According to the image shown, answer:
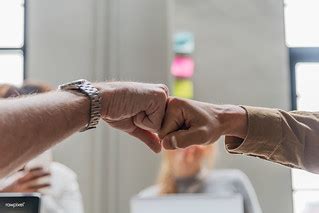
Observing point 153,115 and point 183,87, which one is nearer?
point 153,115

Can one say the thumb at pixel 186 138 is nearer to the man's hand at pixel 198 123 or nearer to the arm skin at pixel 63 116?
the man's hand at pixel 198 123

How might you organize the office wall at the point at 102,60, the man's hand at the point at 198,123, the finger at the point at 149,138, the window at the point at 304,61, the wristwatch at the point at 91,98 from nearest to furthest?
the wristwatch at the point at 91,98 < the man's hand at the point at 198,123 < the finger at the point at 149,138 < the office wall at the point at 102,60 < the window at the point at 304,61

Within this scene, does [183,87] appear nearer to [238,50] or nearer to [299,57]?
[238,50]

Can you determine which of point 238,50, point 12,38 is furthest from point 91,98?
point 12,38

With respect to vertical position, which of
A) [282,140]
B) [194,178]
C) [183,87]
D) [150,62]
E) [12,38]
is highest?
[12,38]

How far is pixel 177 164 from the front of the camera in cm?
241

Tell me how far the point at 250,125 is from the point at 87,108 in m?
0.34

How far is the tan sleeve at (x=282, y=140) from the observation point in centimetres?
130

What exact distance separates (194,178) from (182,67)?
0.56 meters

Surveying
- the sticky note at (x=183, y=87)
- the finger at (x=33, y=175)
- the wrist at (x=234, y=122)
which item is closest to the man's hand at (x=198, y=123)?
the wrist at (x=234, y=122)

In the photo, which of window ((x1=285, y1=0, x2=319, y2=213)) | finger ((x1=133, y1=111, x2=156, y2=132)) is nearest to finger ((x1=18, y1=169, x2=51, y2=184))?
finger ((x1=133, y1=111, x2=156, y2=132))

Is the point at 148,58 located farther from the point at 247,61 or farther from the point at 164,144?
the point at 164,144

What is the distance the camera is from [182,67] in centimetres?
275

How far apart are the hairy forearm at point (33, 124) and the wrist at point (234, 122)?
1.07 ft
